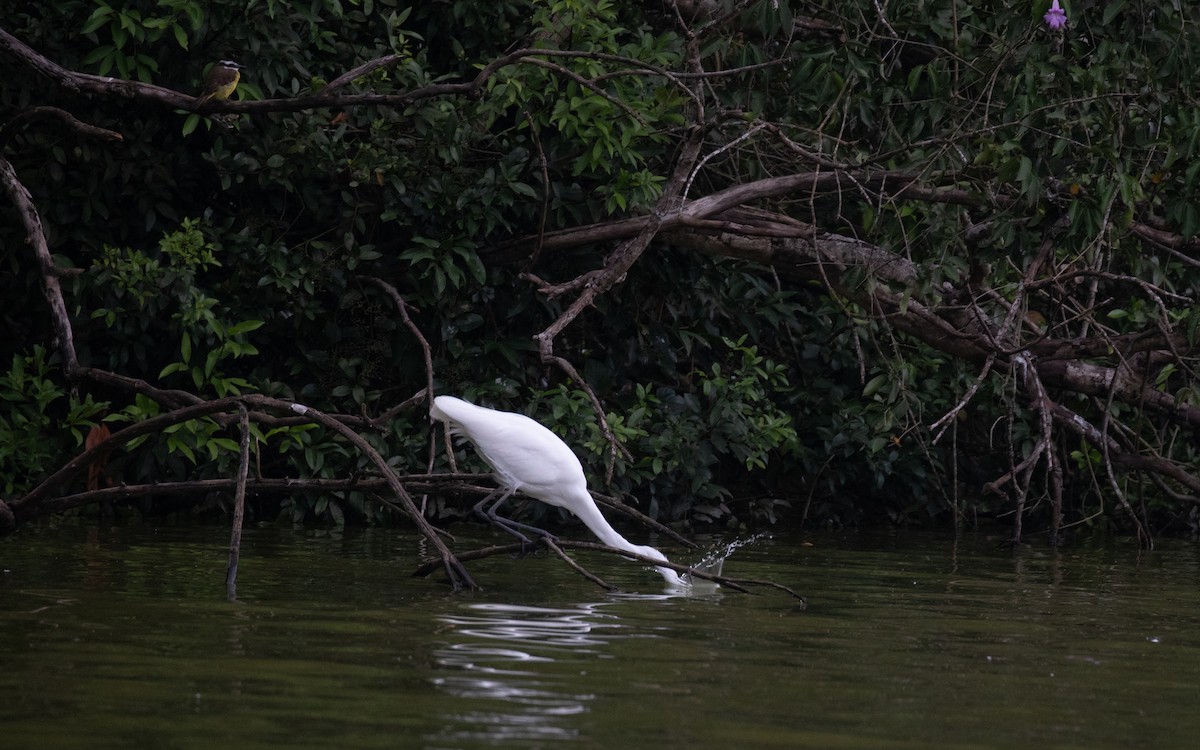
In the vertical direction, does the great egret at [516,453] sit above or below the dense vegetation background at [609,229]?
below

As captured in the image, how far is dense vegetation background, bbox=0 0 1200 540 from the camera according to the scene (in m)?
8.04

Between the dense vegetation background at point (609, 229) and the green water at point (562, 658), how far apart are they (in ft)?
5.82

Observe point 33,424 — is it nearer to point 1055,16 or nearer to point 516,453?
point 516,453

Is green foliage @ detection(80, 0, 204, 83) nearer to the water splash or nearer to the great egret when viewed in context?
the great egret

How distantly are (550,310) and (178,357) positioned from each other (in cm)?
227

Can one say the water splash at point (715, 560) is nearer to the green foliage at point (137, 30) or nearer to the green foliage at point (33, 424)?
the green foliage at point (33, 424)

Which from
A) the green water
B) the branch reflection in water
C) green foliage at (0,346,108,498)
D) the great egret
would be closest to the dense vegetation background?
green foliage at (0,346,108,498)

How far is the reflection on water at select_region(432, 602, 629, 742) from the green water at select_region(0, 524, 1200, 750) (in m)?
0.01

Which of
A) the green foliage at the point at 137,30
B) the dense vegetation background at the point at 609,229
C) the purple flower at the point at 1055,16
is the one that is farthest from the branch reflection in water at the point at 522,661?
the green foliage at the point at 137,30

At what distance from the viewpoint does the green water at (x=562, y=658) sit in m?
3.29

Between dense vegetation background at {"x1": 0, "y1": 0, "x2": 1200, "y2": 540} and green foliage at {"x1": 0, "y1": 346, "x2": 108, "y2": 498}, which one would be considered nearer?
dense vegetation background at {"x1": 0, "y1": 0, "x2": 1200, "y2": 540}

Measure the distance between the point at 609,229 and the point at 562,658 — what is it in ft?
17.8

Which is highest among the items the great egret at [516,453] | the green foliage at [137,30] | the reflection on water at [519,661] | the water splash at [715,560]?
the green foliage at [137,30]

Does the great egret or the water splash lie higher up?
the great egret
